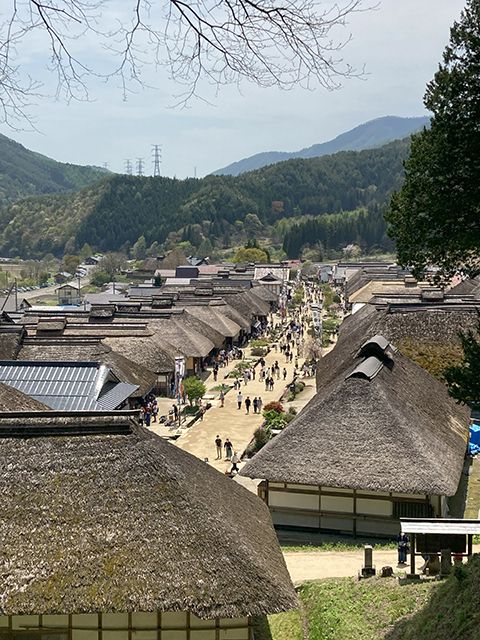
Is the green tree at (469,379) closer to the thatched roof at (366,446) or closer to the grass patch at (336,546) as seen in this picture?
the thatched roof at (366,446)

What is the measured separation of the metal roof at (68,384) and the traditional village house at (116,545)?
54.7ft

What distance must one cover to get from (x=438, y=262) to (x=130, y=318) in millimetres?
41524

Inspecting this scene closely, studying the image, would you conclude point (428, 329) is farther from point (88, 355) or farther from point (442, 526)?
point (442, 526)

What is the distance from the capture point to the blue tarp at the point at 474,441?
2873 centimetres

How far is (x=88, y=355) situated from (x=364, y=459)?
69.8ft

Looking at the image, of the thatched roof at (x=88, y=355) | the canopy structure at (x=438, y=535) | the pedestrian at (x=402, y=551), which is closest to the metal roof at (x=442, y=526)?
the canopy structure at (x=438, y=535)

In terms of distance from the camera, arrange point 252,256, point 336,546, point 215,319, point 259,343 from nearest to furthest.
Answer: point 336,546 < point 215,319 < point 259,343 < point 252,256

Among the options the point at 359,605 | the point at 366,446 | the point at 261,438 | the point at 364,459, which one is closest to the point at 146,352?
the point at 261,438

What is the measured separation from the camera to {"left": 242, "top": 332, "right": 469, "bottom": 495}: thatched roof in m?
20.6

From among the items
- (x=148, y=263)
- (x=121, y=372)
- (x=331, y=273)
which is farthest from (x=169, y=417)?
(x=148, y=263)

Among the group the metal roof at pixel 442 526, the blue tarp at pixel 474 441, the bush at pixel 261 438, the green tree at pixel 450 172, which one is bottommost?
the bush at pixel 261 438

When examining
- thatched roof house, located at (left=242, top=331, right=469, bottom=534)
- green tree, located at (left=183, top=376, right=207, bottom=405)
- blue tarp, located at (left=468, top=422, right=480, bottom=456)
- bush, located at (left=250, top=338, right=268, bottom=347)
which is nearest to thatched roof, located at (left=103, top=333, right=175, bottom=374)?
green tree, located at (left=183, top=376, right=207, bottom=405)

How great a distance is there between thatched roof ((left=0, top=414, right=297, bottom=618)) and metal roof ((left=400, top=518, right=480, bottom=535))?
11.8 ft

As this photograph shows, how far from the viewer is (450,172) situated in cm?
1396
